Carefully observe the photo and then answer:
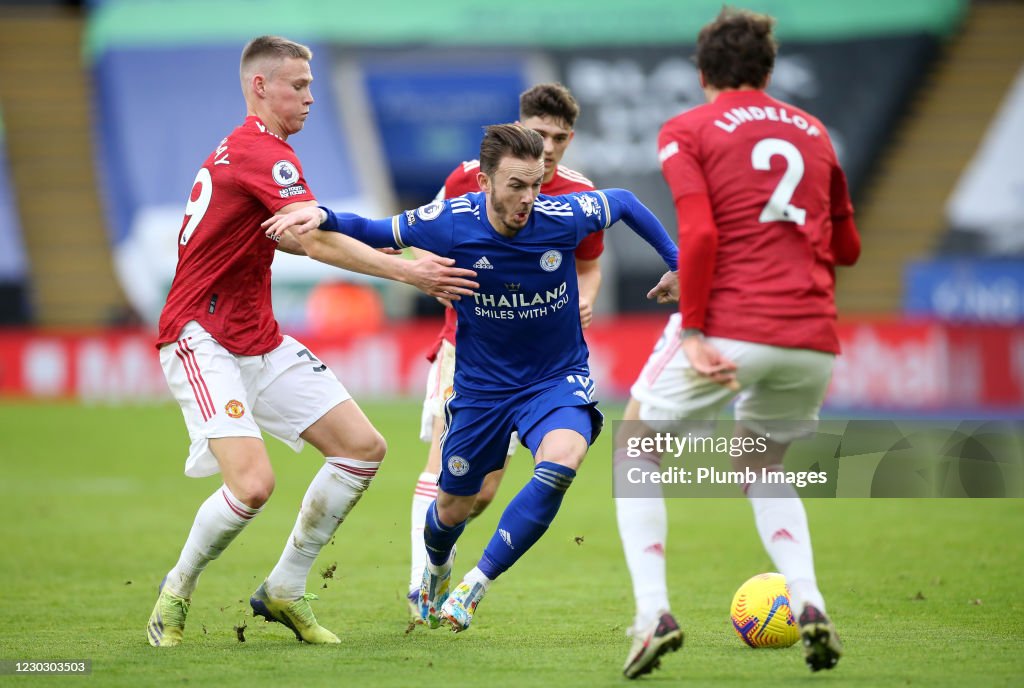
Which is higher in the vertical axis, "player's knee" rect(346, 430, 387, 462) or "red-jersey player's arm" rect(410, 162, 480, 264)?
"red-jersey player's arm" rect(410, 162, 480, 264)

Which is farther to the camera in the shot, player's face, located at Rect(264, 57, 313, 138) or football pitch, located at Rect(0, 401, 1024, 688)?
player's face, located at Rect(264, 57, 313, 138)

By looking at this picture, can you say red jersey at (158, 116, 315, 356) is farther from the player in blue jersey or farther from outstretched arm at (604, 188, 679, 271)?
outstretched arm at (604, 188, 679, 271)

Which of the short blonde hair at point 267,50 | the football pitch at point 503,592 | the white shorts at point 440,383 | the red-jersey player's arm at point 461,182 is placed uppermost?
the short blonde hair at point 267,50

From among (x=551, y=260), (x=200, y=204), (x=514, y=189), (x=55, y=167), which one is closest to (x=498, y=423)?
(x=551, y=260)

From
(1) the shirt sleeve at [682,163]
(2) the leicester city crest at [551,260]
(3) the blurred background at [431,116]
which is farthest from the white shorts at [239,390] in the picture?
(3) the blurred background at [431,116]

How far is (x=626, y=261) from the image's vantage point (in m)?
25.6

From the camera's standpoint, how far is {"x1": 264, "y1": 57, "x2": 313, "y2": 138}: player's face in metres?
6.09

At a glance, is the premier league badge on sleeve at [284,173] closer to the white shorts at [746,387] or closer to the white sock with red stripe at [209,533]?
the white sock with red stripe at [209,533]

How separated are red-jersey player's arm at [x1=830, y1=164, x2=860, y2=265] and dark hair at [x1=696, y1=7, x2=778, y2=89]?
1.67ft

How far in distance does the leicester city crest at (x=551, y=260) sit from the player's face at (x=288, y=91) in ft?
4.26

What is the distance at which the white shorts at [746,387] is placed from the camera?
16.3ft

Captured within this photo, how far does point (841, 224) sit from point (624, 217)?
40.8 inches

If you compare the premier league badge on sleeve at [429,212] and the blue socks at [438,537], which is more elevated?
the premier league badge on sleeve at [429,212]

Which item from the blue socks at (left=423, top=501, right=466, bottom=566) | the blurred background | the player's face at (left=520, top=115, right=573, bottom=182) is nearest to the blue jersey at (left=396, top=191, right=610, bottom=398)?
the blue socks at (left=423, top=501, right=466, bottom=566)
